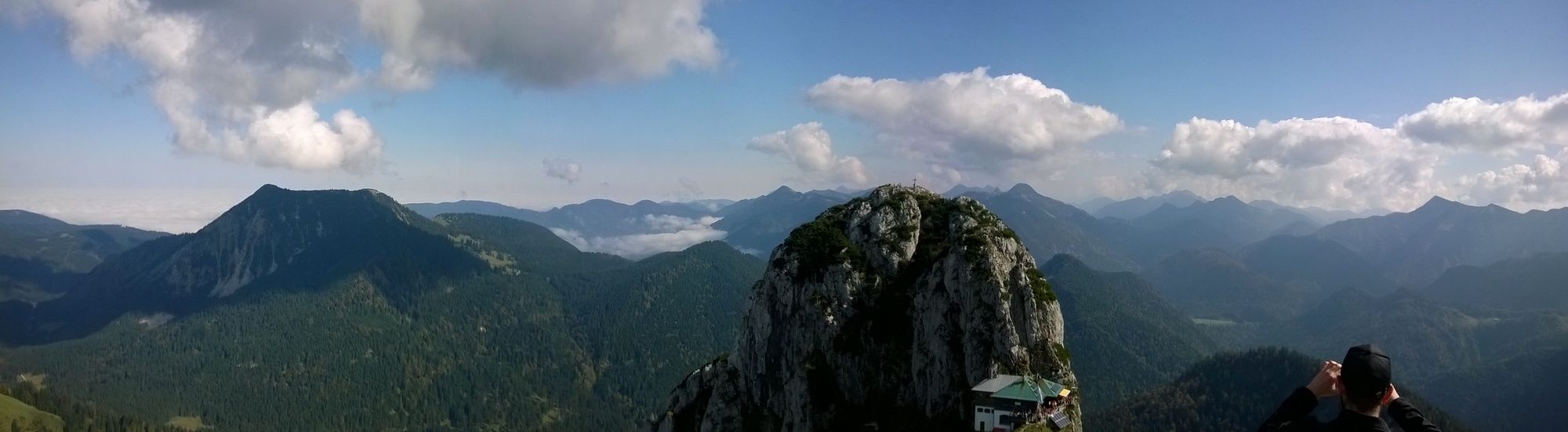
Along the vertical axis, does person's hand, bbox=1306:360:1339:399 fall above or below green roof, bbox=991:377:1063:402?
above

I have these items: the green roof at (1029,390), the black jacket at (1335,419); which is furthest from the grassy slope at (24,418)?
the black jacket at (1335,419)

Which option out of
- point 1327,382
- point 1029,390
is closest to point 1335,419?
point 1327,382

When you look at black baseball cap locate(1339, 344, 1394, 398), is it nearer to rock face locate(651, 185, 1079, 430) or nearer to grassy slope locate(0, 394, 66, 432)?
rock face locate(651, 185, 1079, 430)

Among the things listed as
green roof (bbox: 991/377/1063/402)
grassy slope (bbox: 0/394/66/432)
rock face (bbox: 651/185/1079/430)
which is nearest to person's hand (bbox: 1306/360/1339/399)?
green roof (bbox: 991/377/1063/402)

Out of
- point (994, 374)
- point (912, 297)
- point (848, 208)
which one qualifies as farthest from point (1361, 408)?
point (848, 208)

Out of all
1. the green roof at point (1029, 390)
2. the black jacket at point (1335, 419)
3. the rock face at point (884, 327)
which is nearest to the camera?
the black jacket at point (1335, 419)

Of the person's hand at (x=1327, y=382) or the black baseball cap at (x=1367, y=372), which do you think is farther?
the person's hand at (x=1327, y=382)

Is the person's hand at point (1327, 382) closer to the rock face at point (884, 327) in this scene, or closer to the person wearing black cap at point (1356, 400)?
the person wearing black cap at point (1356, 400)
